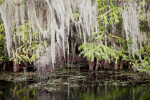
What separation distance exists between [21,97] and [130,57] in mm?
7422

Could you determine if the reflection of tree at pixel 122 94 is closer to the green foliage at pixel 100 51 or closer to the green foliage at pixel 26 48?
the green foliage at pixel 100 51

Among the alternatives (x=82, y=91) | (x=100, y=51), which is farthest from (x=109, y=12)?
(x=82, y=91)

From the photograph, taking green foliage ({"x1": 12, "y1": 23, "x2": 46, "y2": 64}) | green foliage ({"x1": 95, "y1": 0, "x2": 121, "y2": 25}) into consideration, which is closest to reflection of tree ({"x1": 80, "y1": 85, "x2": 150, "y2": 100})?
green foliage ({"x1": 95, "y1": 0, "x2": 121, "y2": 25})

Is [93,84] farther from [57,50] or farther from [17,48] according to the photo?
[17,48]

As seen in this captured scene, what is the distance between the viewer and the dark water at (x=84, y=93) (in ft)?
21.0

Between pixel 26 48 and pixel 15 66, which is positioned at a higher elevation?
pixel 26 48

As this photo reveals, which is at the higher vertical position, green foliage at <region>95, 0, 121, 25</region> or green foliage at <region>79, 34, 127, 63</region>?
green foliage at <region>95, 0, 121, 25</region>

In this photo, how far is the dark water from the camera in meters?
6.41

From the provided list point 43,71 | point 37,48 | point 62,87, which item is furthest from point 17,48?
point 62,87

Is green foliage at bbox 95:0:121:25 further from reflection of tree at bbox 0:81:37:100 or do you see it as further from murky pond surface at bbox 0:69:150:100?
reflection of tree at bbox 0:81:37:100

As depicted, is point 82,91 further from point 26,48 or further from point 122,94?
point 26,48

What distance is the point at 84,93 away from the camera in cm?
693

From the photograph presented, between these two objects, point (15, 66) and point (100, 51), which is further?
point (15, 66)

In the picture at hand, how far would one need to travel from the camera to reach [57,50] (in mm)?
11477
